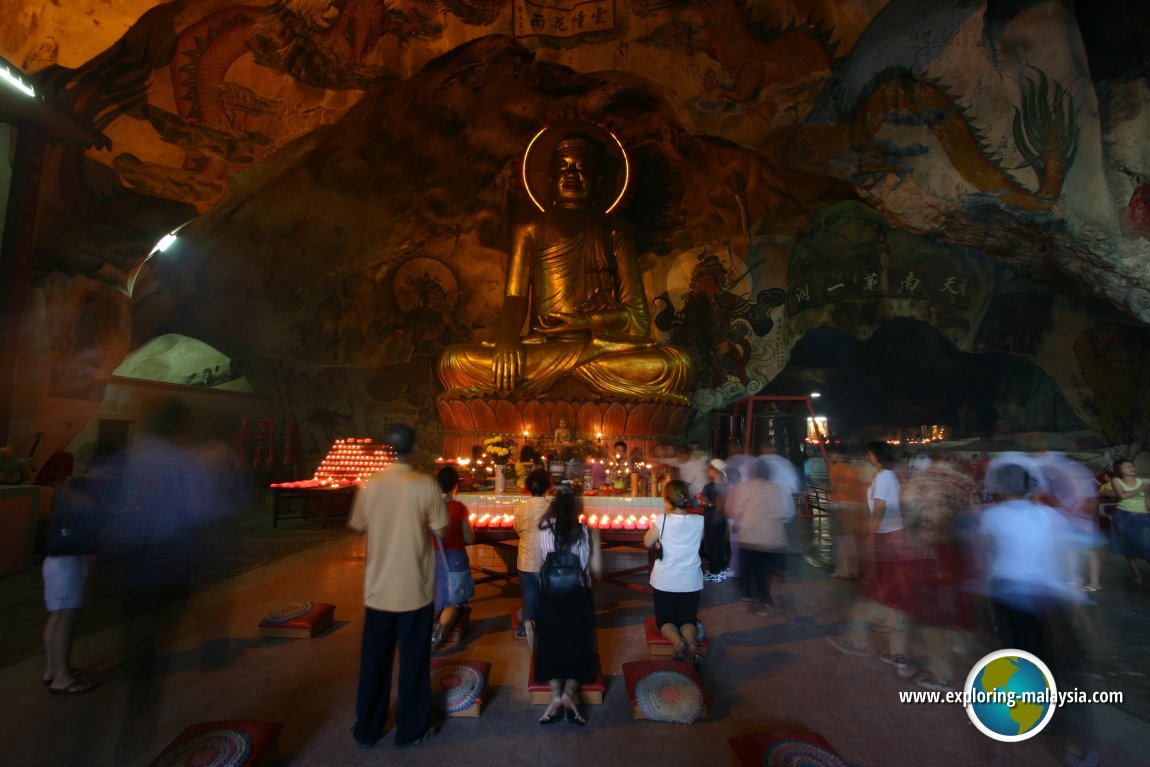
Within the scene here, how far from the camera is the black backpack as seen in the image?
7.20ft

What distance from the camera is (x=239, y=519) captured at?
7.06 m

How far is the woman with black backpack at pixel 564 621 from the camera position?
220 cm

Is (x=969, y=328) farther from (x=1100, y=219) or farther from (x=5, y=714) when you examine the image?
(x=5, y=714)

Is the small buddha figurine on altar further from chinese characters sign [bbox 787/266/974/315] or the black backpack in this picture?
chinese characters sign [bbox 787/266/974/315]

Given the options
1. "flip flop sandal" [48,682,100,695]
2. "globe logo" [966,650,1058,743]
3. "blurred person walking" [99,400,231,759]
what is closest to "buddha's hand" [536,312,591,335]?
"blurred person walking" [99,400,231,759]

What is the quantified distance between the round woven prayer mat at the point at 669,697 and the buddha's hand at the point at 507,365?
186 inches

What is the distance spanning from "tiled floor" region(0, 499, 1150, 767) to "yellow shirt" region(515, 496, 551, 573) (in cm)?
51

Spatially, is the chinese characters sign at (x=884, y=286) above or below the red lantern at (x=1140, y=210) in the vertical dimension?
above

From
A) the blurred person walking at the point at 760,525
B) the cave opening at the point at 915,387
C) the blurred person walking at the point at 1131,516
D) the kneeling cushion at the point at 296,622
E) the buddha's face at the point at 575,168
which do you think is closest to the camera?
the kneeling cushion at the point at 296,622

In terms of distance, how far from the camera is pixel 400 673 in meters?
A: 2.02

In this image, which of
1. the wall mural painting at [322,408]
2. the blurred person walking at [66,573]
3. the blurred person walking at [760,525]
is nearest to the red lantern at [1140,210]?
the blurred person walking at [760,525]

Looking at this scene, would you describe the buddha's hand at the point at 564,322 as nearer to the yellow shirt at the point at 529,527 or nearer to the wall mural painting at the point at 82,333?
the wall mural painting at the point at 82,333

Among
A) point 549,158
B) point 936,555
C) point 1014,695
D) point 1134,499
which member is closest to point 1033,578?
point 1014,695

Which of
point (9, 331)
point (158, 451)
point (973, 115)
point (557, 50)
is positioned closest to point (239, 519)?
point (9, 331)
